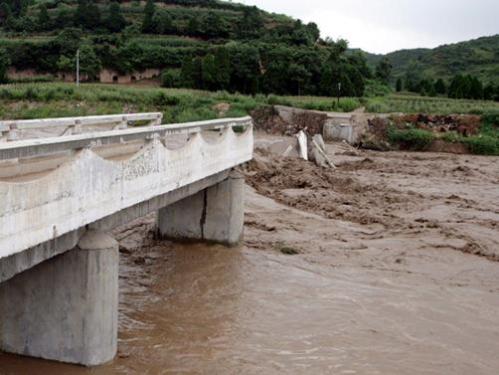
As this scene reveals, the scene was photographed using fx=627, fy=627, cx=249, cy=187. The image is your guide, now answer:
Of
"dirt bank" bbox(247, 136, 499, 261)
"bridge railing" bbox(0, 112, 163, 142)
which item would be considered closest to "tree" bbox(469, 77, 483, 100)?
"dirt bank" bbox(247, 136, 499, 261)

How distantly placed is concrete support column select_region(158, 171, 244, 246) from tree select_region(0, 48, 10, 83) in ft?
175

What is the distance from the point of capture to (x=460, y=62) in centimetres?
11362

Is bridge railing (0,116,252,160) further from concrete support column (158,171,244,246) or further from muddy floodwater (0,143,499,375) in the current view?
concrete support column (158,171,244,246)

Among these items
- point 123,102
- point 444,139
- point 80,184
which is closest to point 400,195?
point 80,184

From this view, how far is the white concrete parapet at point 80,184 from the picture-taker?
5520 mm

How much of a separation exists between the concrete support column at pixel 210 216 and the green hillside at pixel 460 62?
88.1m

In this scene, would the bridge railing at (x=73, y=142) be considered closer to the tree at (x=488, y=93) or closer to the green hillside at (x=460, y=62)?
the tree at (x=488, y=93)

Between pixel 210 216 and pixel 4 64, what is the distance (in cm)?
5987

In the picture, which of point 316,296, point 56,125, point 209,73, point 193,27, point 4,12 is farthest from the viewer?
point 4,12

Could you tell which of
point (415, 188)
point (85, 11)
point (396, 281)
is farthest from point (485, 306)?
point (85, 11)

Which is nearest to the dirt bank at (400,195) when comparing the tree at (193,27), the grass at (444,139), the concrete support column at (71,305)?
the grass at (444,139)

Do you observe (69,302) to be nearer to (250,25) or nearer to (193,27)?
(193,27)

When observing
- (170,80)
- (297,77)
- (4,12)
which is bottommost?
(170,80)

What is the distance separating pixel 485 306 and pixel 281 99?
3250 cm
